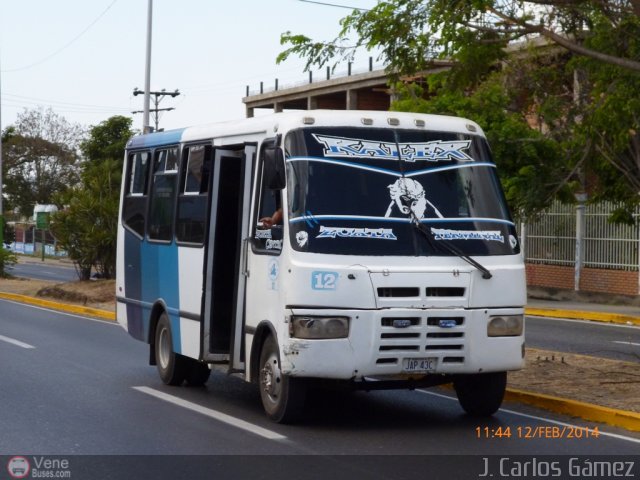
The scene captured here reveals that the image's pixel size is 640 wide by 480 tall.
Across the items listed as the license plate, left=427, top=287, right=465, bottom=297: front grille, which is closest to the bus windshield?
left=427, top=287, right=465, bottom=297: front grille

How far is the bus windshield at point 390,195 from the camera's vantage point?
390 inches

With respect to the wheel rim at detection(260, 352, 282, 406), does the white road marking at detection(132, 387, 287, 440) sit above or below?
below

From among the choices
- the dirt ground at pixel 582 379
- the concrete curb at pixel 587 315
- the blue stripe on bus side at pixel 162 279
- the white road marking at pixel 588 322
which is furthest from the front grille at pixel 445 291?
the concrete curb at pixel 587 315

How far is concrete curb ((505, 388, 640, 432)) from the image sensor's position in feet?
33.0

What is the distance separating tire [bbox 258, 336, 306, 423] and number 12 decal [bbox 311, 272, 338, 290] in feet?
2.38

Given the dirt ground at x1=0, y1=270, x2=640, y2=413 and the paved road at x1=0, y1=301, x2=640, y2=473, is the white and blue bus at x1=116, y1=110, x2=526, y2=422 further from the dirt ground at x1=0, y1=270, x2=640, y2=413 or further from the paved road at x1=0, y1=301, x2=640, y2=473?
the dirt ground at x1=0, y1=270, x2=640, y2=413

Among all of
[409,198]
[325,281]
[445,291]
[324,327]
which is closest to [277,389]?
[324,327]

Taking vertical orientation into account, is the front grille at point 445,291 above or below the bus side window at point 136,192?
below

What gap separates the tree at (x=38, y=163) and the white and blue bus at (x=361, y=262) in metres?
78.6

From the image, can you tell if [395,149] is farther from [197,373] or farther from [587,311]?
[587,311]

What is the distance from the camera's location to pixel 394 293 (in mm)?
9711

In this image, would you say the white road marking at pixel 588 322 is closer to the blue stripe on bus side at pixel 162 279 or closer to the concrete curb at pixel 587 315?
the concrete curb at pixel 587 315

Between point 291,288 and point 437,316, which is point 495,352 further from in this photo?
point 291,288

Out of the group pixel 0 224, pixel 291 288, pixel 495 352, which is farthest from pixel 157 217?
pixel 0 224
